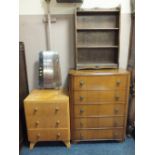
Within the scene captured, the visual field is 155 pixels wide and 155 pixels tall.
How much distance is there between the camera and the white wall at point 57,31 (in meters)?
2.49

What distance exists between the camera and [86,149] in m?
2.35

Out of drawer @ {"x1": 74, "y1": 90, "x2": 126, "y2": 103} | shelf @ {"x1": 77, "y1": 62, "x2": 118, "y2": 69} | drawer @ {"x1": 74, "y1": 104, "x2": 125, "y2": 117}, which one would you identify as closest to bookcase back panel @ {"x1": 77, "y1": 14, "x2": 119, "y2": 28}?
shelf @ {"x1": 77, "y1": 62, "x2": 118, "y2": 69}

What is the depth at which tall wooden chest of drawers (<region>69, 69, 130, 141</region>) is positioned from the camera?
2.25 m

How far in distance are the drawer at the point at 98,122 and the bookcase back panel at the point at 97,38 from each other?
89cm

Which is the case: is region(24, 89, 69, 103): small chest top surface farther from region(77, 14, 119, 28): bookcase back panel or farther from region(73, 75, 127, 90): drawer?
region(77, 14, 119, 28): bookcase back panel

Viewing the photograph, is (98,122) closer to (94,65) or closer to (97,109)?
(97,109)

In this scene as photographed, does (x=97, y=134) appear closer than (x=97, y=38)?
Yes

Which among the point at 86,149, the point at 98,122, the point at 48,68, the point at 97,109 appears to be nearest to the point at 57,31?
the point at 48,68

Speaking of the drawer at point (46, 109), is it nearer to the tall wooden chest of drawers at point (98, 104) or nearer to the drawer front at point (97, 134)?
the tall wooden chest of drawers at point (98, 104)

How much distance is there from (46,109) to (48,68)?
0.49 m

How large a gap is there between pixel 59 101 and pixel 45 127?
349mm

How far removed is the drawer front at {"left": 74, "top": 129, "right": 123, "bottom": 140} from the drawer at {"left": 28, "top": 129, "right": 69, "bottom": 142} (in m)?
0.15
